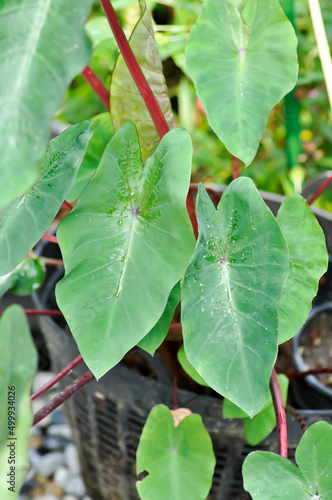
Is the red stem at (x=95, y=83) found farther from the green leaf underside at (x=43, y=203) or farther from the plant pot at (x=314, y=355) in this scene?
the plant pot at (x=314, y=355)

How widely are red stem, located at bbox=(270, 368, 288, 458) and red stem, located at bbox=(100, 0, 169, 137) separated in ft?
1.20

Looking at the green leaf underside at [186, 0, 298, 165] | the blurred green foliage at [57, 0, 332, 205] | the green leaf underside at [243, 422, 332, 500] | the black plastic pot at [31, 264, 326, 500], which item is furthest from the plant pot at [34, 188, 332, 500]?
the blurred green foliage at [57, 0, 332, 205]

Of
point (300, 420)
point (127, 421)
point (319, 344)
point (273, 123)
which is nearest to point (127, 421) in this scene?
point (127, 421)

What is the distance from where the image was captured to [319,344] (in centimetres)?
109

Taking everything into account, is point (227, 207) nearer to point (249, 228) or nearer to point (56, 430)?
point (249, 228)

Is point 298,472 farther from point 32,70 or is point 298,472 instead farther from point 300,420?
point 32,70

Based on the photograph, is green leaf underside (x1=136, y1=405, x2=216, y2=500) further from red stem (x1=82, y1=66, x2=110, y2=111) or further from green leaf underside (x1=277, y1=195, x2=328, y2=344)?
red stem (x1=82, y1=66, x2=110, y2=111)

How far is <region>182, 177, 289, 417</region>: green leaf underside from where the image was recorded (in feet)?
1.71

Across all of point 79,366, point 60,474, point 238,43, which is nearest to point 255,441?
point 79,366

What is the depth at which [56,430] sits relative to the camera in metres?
1.30

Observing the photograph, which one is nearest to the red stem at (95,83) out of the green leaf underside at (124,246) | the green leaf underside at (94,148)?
the green leaf underside at (94,148)

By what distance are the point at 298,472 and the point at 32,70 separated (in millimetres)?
484

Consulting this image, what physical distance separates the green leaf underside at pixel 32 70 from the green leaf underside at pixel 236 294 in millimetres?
205

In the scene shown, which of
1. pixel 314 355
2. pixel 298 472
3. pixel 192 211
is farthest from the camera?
pixel 314 355
